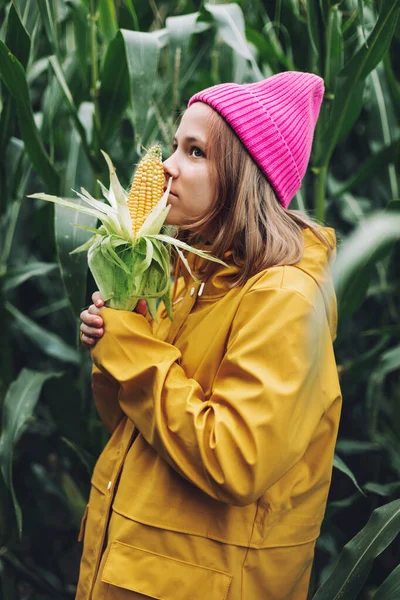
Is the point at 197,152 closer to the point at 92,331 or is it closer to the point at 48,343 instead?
the point at 92,331

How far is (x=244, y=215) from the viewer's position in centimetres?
103

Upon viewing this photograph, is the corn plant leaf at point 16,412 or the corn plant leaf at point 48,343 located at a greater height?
the corn plant leaf at point 16,412

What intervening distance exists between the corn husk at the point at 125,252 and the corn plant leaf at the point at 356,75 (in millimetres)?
512

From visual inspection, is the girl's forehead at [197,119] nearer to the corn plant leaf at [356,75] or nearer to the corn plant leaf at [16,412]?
the corn plant leaf at [356,75]

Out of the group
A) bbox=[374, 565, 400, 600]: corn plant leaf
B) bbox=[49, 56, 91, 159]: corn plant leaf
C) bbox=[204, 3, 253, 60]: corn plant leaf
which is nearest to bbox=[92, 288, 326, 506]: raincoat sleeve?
bbox=[374, 565, 400, 600]: corn plant leaf

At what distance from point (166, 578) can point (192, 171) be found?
2.14ft

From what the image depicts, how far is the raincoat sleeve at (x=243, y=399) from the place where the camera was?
0.90 metres

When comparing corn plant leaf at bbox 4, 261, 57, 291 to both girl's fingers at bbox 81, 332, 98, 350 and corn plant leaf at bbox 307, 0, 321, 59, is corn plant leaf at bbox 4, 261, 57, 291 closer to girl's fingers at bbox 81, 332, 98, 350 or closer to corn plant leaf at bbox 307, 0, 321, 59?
girl's fingers at bbox 81, 332, 98, 350

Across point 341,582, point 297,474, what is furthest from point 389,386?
point 297,474

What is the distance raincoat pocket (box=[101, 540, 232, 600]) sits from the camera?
0.97 meters

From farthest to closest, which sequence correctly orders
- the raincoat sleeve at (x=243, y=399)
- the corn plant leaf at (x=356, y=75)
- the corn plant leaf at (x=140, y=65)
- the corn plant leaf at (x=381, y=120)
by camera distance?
the corn plant leaf at (x=381, y=120) → the corn plant leaf at (x=140, y=65) → the corn plant leaf at (x=356, y=75) → the raincoat sleeve at (x=243, y=399)

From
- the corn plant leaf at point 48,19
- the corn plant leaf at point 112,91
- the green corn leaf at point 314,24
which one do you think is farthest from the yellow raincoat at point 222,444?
the corn plant leaf at point 48,19

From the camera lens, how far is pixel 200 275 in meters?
1.13

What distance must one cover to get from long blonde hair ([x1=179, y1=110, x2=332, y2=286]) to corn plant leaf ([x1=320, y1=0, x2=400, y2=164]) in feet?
1.27
